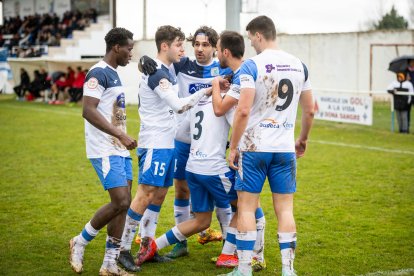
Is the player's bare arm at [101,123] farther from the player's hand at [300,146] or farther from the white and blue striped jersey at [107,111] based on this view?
the player's hand at [300,146]

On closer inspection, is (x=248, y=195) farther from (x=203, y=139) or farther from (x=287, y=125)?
(x=203, y=139)

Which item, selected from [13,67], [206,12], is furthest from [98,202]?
[13,67]

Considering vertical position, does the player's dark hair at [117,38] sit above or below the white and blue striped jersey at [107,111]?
above

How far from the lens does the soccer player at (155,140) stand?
245 inches

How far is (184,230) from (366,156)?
8278 mm

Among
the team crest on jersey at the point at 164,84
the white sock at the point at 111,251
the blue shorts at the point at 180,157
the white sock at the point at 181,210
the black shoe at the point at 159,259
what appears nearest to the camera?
the white sock at the point at 111,251

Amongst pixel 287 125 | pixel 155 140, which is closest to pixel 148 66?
pixel 155 140

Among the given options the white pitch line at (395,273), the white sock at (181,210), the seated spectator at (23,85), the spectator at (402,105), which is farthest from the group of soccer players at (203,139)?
the seated spectator at (23,85)

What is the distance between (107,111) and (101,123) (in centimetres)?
26

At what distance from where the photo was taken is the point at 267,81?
541cm

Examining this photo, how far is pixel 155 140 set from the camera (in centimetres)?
624

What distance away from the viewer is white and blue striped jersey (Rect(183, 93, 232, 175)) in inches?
236

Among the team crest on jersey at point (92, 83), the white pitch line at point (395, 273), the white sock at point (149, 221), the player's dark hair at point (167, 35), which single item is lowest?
the white pitch line at point (395, 273)

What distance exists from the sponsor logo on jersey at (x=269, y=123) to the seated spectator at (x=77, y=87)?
24414mm
